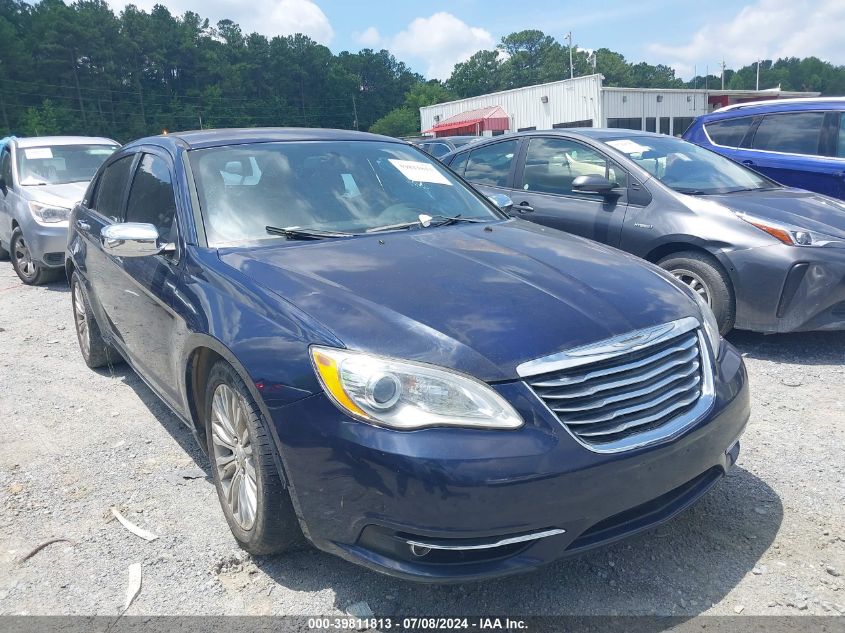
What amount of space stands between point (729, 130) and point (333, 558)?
24.3 ft

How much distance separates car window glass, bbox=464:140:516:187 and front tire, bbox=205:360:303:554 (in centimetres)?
436

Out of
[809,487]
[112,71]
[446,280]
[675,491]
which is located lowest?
[809,487]

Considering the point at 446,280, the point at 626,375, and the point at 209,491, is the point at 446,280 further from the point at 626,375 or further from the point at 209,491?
the point at 209,491

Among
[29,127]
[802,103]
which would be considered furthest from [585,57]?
[802,103]

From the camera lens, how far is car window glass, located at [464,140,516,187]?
21.6 feet

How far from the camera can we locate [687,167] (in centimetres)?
576

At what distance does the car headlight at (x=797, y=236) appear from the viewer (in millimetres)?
4668

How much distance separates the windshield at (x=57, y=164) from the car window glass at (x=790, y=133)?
797 cm

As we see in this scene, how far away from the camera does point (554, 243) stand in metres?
3.29

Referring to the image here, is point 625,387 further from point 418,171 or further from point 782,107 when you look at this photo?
point 782,107

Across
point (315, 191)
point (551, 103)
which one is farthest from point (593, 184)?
point (551, 103)

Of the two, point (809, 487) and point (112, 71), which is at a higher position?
point (112, 71)

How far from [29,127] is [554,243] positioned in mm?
69073

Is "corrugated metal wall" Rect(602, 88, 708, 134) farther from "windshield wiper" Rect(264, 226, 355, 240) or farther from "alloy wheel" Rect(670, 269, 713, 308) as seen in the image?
"windshield wiper" Rect(264, 226, 355, 240)
